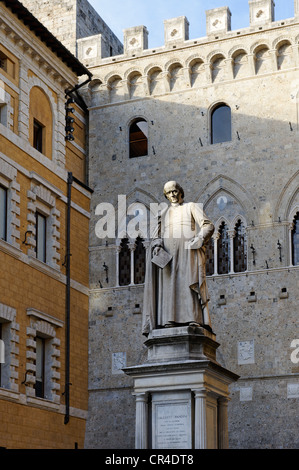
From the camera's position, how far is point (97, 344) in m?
24.8

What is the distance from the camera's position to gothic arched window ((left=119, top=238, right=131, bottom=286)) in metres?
25.1

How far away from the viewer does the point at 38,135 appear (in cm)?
2408

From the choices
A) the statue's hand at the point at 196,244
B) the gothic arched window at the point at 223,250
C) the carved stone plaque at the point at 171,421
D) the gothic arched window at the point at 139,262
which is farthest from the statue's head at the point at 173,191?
the gothic arched window at the point at 139,262

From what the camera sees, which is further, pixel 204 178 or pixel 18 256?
pixel 204 178

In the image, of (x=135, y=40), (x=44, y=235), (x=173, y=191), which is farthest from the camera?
(x=135, y=40)

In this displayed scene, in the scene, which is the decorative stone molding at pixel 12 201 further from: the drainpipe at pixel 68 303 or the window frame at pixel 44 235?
the drainpipe at pixel 68 303

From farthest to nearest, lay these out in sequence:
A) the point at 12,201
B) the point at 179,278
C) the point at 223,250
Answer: the point at 223,250
the point at 12,201
the point at 179,278

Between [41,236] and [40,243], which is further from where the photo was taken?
[41,236]

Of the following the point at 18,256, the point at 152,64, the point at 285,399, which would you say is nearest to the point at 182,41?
the point at 152,64

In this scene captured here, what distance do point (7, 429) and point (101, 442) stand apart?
405cm

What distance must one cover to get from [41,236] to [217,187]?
4.67 meters

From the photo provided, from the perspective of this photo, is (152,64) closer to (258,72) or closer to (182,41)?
(182,41)

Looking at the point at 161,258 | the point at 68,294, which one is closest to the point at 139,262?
the point at 68,294

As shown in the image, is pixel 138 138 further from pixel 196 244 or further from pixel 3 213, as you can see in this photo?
pixel 196 244
